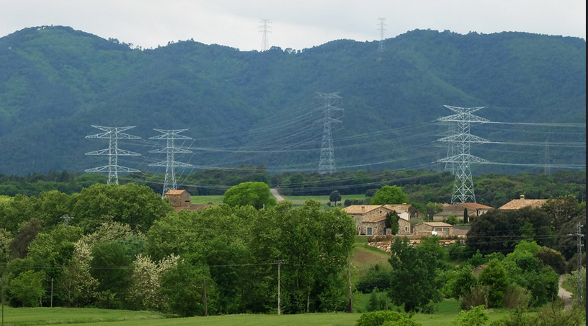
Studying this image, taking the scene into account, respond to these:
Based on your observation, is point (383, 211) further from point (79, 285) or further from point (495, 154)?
point (495, 154)

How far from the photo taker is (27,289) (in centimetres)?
5603

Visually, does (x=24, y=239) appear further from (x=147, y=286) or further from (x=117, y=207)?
(x=147, y=286)

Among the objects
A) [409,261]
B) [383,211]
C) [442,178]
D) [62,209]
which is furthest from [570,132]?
[409,261]

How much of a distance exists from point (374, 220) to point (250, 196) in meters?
24.0

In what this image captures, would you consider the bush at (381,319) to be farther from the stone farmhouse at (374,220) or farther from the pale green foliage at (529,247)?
the stone farmhouse at (374,220)

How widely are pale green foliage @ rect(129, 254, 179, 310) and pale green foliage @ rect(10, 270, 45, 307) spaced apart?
5.94 metres

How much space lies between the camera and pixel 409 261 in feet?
178

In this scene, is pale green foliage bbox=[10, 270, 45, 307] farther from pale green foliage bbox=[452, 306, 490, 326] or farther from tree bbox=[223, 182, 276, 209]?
tree bbox=[223, 182, 276, 209]

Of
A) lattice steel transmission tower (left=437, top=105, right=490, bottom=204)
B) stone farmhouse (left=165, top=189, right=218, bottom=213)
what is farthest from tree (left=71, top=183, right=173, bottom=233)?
lattice steel transmission tower (left=437, top=105, right=490, bottom=204)

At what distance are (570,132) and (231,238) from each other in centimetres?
13904

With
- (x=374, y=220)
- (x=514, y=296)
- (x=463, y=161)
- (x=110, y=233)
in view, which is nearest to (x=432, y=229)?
(x=374, y=220)

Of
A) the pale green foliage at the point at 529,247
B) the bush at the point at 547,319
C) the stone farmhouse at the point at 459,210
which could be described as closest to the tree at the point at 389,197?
the stone farmhouse at the point at 459,210

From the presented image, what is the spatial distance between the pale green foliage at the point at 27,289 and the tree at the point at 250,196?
172 ft

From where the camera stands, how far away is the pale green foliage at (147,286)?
57.2 m
